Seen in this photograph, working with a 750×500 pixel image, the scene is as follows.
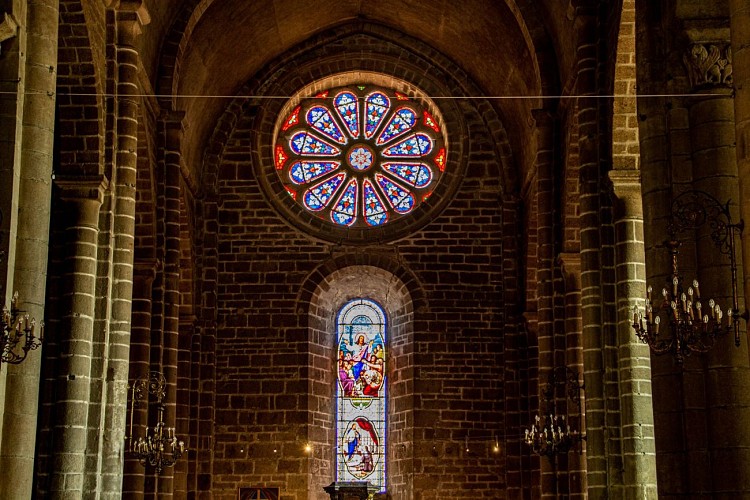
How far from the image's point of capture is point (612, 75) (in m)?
18.0

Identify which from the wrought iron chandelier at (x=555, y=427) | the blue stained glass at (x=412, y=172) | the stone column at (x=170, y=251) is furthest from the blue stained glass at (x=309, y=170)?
the wrought iron chandelier at (x=555, y=427)

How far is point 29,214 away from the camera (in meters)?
13.1

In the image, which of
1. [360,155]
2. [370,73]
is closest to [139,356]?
[360,155]

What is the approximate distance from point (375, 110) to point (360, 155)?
1.05 meters

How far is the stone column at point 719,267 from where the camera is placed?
40.4 ft

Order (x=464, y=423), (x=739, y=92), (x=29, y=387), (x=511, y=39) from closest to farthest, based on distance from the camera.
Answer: (x=739, y=92) → (x=29, y=387) → (x=511, y=39) → (x=464, y=423)

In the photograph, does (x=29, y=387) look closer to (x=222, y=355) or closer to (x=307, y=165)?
(x=222, y=355)

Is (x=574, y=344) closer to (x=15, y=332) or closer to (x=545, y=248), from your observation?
(x=545, y=248)

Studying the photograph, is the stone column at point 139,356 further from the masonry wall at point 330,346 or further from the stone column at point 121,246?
the masonry wall at point 330,346

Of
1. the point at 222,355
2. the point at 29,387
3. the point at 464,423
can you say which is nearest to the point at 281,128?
the point at 222,355

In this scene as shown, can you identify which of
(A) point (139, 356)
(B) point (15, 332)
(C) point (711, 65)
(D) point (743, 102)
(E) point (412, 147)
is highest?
(E) point (412, 147)

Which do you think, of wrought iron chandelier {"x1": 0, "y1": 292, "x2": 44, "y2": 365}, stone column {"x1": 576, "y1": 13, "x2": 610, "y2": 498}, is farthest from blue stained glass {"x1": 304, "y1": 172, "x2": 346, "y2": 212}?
wrought iron chandelier {"x1": 0, "y1": 292, "x2": 44, "y2": 365}

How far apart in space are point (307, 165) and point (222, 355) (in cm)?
449

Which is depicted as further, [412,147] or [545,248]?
[412,147]
